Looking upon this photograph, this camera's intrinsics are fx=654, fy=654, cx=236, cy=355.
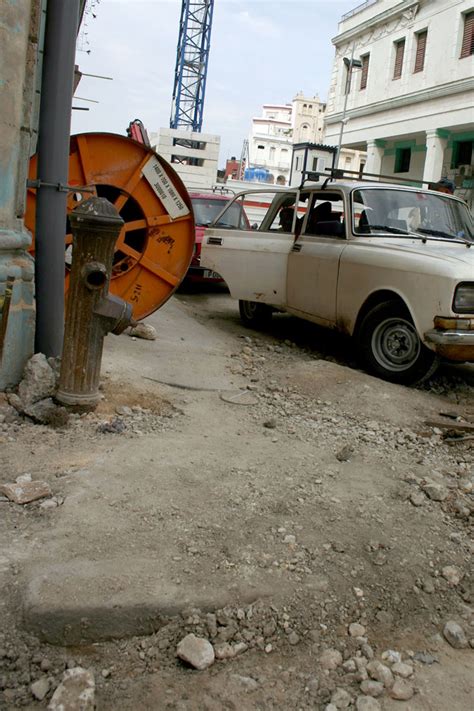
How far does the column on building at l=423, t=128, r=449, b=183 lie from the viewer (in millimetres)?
26375

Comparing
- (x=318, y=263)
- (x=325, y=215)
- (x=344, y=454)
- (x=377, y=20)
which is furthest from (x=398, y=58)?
(x=344, y=454)

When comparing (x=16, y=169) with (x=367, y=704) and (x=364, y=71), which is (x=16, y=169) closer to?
(x=367, y=704)

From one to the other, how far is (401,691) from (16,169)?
3679mm

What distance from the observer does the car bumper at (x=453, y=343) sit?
5.40 metres

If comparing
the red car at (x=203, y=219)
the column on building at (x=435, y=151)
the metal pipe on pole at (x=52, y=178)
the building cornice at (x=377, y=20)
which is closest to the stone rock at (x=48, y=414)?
the metal pipe on pole at (x=52, y=178)

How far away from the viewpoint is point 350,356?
728cm

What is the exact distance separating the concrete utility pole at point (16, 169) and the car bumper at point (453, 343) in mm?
3225

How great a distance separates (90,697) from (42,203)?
3.44 m

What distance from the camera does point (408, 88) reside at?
93.1ft

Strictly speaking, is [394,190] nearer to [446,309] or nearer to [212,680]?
[446,309]

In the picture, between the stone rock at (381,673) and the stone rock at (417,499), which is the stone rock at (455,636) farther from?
the stone rock at (417,499)

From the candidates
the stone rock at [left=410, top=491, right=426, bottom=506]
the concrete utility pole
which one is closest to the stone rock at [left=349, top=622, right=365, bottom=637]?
the stone rock at [left=410, top=491, right=426, bottom=506]

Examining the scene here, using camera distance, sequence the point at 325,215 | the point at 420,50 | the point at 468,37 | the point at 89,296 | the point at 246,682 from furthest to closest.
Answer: the point at 420,50
the point at 468,37
the point at 325,215
the point at 89,296
the point at 246,682

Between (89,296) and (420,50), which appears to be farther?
(420,50)
